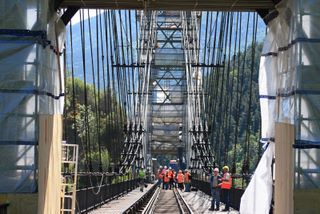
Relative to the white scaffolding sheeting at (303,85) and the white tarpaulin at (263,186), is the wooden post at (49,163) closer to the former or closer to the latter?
the white tarpaulin at (263,186)

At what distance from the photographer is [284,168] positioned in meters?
11.7

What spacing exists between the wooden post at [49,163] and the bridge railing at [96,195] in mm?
5102

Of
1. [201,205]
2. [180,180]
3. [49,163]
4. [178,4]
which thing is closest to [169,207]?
[201,205]

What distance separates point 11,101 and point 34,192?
1206mm

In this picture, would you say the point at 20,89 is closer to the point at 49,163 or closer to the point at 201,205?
the point at 49,163

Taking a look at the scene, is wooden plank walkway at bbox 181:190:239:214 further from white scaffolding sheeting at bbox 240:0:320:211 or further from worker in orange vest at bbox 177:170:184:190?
worker in orange vest at bbox 177:170:184:190

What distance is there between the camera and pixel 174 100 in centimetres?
9912

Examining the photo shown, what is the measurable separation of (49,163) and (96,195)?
1307 cm

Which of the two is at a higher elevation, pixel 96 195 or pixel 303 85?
pixel 303 85

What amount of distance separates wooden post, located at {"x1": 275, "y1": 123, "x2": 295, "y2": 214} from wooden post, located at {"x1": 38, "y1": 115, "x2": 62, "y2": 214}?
335 cm

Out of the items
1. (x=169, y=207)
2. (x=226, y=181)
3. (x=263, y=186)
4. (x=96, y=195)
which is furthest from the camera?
(x=169, y=207)

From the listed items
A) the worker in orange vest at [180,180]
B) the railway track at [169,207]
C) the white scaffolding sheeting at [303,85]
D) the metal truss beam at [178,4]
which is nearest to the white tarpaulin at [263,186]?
the white scaffolding sheeting at [303,85]

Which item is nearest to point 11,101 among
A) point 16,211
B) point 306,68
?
point 16,211

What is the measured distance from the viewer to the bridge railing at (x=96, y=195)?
66.7ft
